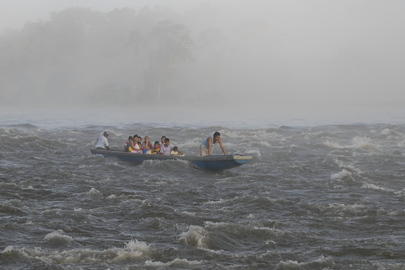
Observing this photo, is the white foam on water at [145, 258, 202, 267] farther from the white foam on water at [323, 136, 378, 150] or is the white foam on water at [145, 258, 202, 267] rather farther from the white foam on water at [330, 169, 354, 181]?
the white foam on water at [323, 136, 378, 150]

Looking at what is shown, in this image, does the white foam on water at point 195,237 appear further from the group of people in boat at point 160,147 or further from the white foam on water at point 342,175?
the group of people in boat at point 160,147

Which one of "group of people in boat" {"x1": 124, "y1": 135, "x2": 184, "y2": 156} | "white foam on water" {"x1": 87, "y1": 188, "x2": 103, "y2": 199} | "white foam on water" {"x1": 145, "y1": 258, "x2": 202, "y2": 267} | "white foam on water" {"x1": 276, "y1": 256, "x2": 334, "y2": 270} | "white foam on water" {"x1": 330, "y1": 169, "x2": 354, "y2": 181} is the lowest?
"white foam on water" {"x1": 145, "y1": 258, "x2": 202, "y2": 267}

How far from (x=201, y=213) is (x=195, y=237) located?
333cm

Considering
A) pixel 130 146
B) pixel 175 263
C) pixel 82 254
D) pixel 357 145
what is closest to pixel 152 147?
pixel 130 146

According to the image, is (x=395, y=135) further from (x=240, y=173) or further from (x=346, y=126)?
(x=240, y=173)

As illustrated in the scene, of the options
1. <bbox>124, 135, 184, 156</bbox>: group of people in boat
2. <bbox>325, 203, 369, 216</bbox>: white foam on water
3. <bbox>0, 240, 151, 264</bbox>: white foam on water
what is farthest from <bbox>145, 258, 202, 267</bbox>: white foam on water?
<bbox>124, 135, 184, 156</bbox>: group of people in boat

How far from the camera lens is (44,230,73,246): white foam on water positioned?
54.9 feet

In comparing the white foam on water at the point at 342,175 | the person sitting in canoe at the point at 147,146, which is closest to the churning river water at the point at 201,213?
the white foam on water at the point at 342,175

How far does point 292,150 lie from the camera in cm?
3997

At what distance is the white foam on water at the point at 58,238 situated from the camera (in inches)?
658

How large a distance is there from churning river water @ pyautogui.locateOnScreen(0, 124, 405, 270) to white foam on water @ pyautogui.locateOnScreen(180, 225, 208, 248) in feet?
0.11

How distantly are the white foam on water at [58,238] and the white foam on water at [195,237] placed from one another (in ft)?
10.7

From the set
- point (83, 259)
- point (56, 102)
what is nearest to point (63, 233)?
point (83, 259)

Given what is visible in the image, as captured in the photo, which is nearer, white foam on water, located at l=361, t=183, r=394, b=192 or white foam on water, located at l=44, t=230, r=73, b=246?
white foam on water, located at l=44, t=230, r=73, b=246
